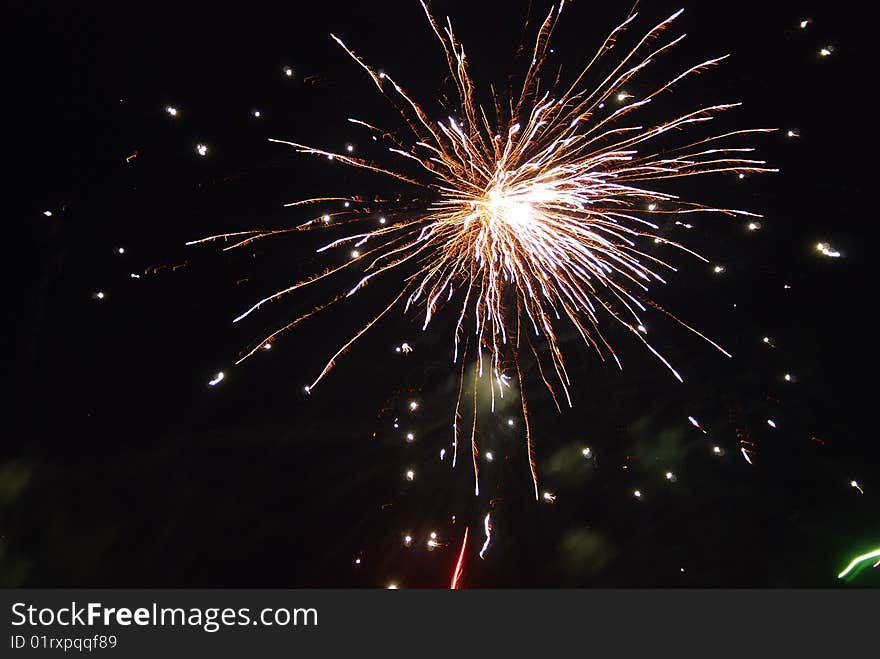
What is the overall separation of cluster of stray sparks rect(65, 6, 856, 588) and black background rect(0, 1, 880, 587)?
Result: 0.11m

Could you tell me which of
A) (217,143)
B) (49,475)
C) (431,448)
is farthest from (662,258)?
(49,475)

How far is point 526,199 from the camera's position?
9.50ft

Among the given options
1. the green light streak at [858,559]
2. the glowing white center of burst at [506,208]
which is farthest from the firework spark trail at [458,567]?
the green light streak at [858,559]

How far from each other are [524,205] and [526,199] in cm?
4

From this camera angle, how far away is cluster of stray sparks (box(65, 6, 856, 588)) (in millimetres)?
2801

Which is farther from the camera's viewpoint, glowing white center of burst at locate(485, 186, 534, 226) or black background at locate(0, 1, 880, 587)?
glowing white center of burst at locate(485, 186, 534, 226)

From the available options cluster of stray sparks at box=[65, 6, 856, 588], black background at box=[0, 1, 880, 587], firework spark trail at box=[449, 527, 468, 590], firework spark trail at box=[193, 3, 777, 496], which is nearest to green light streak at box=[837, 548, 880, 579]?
black background at box=[0, 1, 880, 587]

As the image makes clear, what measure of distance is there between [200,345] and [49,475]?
1.24 meters

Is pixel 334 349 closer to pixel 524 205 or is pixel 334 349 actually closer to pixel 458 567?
pixel 524 205

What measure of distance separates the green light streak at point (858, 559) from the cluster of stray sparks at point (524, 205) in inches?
94.8

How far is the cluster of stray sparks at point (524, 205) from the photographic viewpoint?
2801mm

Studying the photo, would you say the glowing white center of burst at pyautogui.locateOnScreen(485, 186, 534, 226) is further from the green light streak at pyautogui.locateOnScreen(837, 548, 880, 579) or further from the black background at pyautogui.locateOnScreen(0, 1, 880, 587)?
the green light streak at pyautogui.locateOnScreen(837, 548, 880, 579)

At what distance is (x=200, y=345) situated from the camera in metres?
2.94

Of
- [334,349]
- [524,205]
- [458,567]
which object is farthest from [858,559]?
[334,349]
